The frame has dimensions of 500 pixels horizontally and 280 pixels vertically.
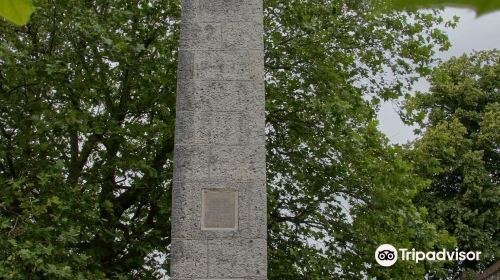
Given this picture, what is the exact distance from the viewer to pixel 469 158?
17.6 meters

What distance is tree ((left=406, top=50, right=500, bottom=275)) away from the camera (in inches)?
687

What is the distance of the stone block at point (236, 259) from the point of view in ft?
14.8

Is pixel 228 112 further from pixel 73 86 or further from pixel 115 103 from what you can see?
pixel 115 103

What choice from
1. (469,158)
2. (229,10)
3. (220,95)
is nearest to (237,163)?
(220,95)

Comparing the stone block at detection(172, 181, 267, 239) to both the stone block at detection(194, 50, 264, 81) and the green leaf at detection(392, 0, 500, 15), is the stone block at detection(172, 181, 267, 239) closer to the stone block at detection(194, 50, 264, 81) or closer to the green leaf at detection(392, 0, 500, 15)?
the stone block at detection(194, 50, 264, 81)

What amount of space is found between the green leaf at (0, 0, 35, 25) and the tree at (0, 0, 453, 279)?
20.8 ft

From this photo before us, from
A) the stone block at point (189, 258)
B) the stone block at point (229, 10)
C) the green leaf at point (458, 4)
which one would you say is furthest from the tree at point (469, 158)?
the green leaf at point (458, 4)

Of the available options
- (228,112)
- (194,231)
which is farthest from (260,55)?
(194,231)

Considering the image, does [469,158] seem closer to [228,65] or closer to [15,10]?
[228,65]

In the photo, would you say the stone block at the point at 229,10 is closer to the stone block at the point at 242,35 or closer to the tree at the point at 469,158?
the stone block at the point at 242,35

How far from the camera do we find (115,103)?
818cm

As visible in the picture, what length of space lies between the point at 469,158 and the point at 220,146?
553 inches

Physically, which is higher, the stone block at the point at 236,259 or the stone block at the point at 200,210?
the stone block at the point at 200,210

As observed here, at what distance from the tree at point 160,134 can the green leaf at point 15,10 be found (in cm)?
635
